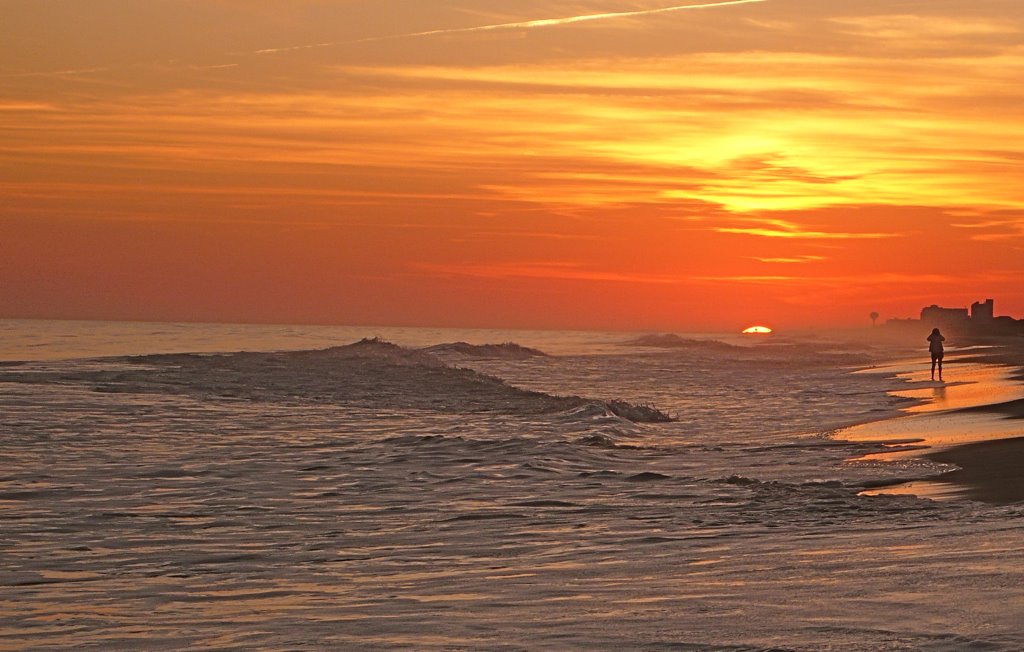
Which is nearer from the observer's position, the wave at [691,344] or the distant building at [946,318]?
the wave at [691,344]

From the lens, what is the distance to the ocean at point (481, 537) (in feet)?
22.6

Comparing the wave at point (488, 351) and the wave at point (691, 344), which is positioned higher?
the wave at point (488, 351)

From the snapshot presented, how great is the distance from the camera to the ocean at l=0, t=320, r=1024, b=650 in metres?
6.90

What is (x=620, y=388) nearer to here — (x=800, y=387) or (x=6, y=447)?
(x=800, y=387)

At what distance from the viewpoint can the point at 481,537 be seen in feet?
35.6

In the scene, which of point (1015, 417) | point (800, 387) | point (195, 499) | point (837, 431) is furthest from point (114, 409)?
point (800, 387)

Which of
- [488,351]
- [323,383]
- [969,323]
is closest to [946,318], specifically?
[969,323]

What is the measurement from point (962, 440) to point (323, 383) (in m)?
23.3

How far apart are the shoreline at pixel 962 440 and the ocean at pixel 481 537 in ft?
1.28

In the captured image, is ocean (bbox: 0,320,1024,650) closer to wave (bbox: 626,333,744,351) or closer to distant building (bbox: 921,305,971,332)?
wave (bbox: 626,333,744,351)

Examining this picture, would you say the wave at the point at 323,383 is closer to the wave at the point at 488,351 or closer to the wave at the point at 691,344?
the wave at the point at 488,351

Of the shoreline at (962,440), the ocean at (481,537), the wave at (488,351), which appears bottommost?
the shoreline at (962,440)

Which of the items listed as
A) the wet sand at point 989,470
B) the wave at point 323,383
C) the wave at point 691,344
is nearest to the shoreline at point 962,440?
the wet sand at point 989,470

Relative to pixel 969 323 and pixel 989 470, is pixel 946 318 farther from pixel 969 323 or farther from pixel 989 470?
pixel 989 470
